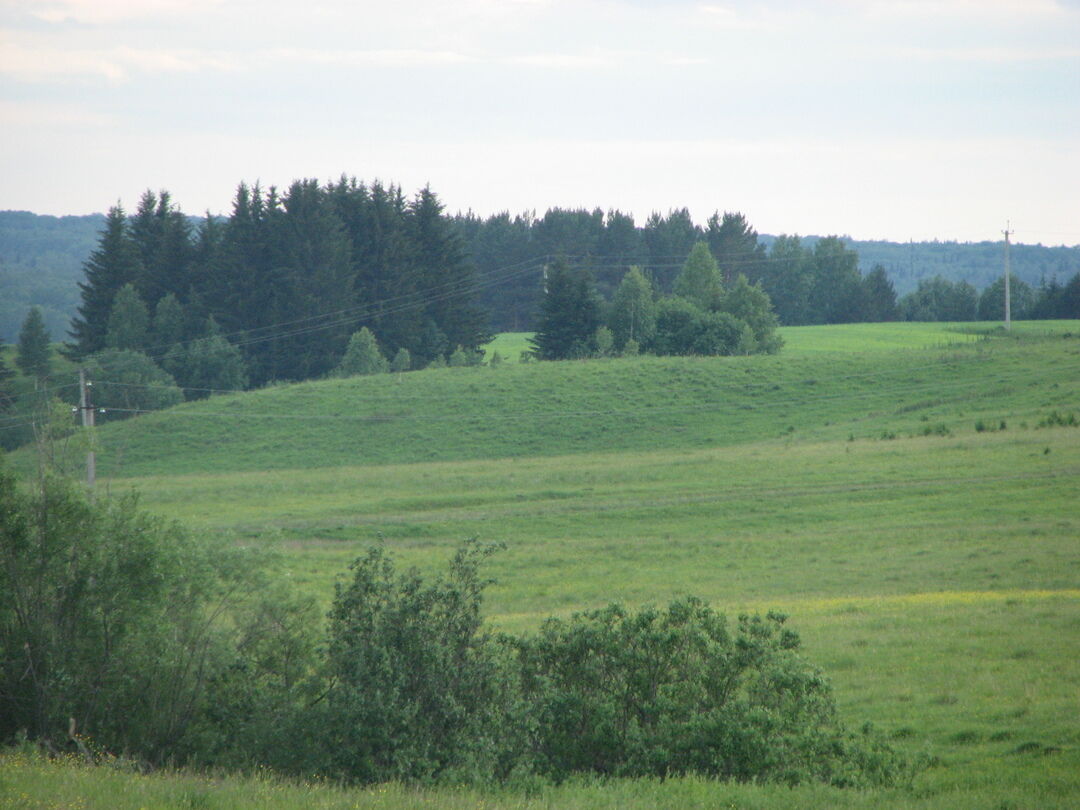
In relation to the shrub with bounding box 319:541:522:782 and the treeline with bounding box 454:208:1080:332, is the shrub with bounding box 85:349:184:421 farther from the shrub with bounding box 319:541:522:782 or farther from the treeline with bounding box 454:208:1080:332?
the shrub with bounding box 319:541:522:782

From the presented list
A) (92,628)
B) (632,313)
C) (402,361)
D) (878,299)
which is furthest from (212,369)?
(878,299)

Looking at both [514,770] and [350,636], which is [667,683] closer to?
[514,770]

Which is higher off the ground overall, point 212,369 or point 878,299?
point 878,299

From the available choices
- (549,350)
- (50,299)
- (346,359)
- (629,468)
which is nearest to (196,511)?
(629,468)

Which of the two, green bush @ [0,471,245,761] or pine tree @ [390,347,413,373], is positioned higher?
pine tree @ [390,347,413,373]

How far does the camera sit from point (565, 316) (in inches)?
3863

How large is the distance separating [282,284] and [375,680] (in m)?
92.9

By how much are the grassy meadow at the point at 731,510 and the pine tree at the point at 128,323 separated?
107 ft

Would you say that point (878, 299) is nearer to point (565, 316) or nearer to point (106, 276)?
point (565, 316)

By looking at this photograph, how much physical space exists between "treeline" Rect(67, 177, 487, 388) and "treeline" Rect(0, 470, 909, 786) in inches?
3229

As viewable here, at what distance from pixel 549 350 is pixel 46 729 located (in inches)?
3370

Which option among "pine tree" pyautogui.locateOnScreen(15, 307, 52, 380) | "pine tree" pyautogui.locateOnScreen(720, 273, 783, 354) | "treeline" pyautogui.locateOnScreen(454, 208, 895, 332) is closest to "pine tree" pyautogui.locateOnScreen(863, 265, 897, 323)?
"treeline" pyautogui.locateOnScreen(454, 208, 895, 332)

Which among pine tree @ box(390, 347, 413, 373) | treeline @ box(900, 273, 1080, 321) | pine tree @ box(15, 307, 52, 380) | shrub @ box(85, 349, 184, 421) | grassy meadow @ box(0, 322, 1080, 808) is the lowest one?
grassy meadow @ box(0, 322, 1080, 808)

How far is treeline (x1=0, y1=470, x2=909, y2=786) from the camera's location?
12594 millimetres
